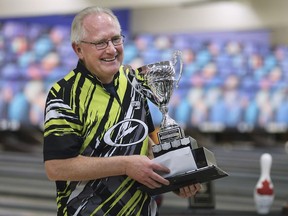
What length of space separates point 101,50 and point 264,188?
255 cm

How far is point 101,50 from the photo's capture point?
1.44 meters

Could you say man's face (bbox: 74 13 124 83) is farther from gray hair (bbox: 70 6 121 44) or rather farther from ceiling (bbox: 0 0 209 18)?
ceiling (bbox: 0 0 209 18)

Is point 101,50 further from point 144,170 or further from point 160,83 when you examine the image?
point 144,170

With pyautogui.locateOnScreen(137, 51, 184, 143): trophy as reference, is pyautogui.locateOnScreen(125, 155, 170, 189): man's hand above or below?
below

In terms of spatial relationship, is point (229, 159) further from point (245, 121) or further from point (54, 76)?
point (54, 76)

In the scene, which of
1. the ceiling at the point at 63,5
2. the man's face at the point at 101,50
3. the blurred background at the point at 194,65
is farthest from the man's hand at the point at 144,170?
the ceiling at the point at 63,5

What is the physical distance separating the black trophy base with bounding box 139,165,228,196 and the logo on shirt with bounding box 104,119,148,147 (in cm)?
11

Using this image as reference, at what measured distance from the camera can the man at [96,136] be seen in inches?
54.9

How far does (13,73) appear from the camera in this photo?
372 inches

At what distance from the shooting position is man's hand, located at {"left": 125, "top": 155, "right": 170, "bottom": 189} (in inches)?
54.4

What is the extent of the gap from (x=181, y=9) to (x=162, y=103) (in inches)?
376

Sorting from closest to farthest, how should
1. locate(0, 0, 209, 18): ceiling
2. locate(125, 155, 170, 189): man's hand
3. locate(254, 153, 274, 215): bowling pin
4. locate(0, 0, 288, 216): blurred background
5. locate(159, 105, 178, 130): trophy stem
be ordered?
1. locate(125, 155, 170, 189): man's hand
2. locate(159, 105, 178, 130): trophy stem
3. locate(254, 153, 274, 215): bowling pin
4. locate(0, 0, 209, 18): ceiling
5. locate(0, 0, 288, 216): blurred background

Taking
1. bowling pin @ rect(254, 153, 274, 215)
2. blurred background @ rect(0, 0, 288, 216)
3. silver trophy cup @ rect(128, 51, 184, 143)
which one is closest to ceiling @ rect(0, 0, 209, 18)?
blurred background @ rect(0, 0, 288, 216)

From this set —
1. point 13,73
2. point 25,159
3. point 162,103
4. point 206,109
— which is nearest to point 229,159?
point 206,109
